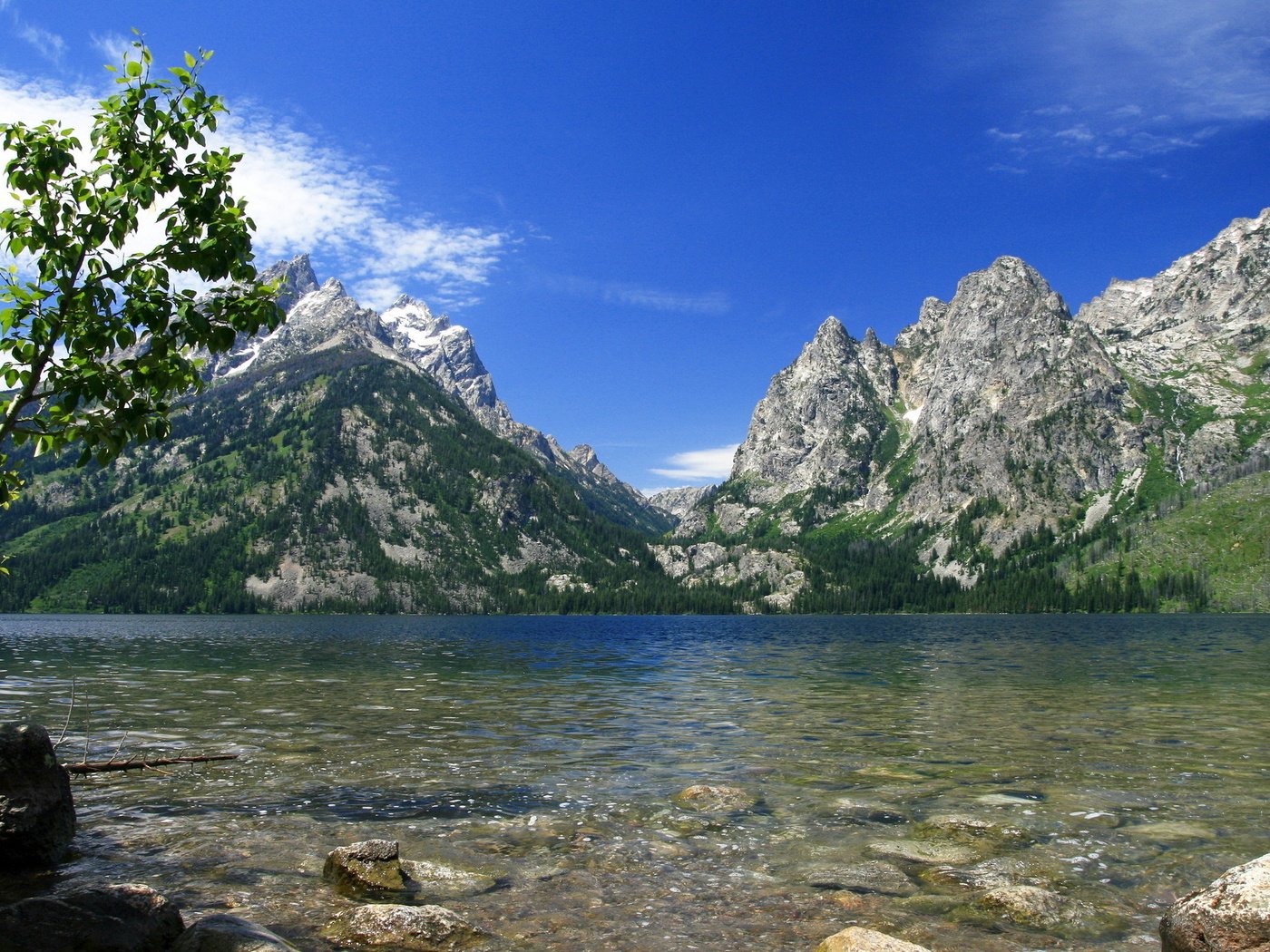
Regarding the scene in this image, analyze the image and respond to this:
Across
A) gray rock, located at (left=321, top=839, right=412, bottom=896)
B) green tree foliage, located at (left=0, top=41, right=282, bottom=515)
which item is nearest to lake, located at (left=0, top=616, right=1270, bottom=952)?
gray rock, located at (left=321, top=839, right=412, bottom=896)

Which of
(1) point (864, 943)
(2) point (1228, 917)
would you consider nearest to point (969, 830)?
(2) point (1228, 917)

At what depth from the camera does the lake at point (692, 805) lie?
1320 centimetres

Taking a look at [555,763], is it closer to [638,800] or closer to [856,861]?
[638,800]

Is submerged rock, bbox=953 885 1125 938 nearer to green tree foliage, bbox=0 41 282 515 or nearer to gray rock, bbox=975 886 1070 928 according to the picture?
gray rock, bbox=975 886 1070 928

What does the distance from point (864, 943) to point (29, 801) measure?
597 inches

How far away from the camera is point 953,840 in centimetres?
1712

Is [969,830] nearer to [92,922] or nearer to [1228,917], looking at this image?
[1228,917]

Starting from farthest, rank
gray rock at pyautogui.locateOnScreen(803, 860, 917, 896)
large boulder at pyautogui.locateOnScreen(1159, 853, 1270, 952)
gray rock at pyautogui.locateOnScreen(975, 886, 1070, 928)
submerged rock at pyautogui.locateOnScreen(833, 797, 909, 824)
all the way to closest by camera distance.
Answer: submerged rock at pyautogui.locateOnScreen(833, 797, 909, 824) → gray rock at pyautogui.locateOnScreen(803, 860, 917, 896) → gray rock at pyautogui.locateOnScreen(975, 886, 1070, 928) → large boulder at pyautogui.locateOnScreen(1159, 853, 1270, 952)

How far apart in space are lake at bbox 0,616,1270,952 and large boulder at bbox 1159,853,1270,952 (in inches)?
63.7

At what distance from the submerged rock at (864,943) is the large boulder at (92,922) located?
9.00 meters

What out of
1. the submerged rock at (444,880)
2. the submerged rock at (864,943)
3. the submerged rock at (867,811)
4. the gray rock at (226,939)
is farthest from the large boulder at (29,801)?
the submerged rock at (867,811)

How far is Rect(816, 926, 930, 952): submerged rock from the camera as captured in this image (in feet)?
33.4

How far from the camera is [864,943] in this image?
1027 cm

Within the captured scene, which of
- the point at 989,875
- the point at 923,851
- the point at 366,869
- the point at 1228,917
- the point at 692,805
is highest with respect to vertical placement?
the point at 1228,917
